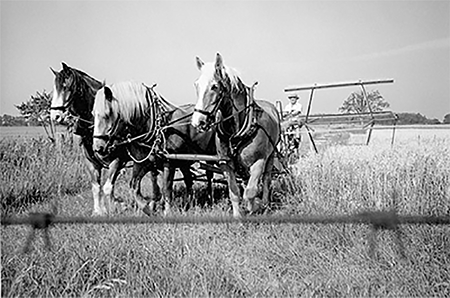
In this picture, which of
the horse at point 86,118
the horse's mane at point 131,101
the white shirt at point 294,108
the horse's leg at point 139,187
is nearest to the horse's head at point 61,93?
the horse at point 86,118

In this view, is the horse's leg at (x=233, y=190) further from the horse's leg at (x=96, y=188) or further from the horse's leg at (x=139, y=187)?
the horse's leg at (x=96, y=188)

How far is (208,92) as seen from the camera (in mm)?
3822

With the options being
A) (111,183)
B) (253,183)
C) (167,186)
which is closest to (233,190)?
(253,183)

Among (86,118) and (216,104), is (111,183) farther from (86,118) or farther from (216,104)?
(216,104)

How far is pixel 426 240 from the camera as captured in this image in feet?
10.7

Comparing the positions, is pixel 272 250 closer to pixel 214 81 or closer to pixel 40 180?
pixel 214 81

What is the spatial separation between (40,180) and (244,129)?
12.2ft

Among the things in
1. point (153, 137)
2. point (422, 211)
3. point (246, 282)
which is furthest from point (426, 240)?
point (153, 137)

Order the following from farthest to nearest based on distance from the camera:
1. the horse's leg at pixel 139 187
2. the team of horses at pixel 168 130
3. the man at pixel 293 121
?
the man at pixel 293 121, the horse's leg at pixel 139 187, the team of horses at pixel 168 130

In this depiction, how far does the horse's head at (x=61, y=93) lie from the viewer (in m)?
4.93

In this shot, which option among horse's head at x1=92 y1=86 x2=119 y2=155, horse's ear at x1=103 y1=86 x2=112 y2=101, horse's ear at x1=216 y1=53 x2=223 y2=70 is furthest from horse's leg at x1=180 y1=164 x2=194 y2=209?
horse's ear at x1=216 y1=53 x2=223 y2=70

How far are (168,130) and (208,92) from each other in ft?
4.34

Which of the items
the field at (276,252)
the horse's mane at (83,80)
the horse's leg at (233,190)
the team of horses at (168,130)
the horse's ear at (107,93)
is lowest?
the field at (276,252)

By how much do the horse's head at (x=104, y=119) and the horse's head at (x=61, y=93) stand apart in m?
0.71
